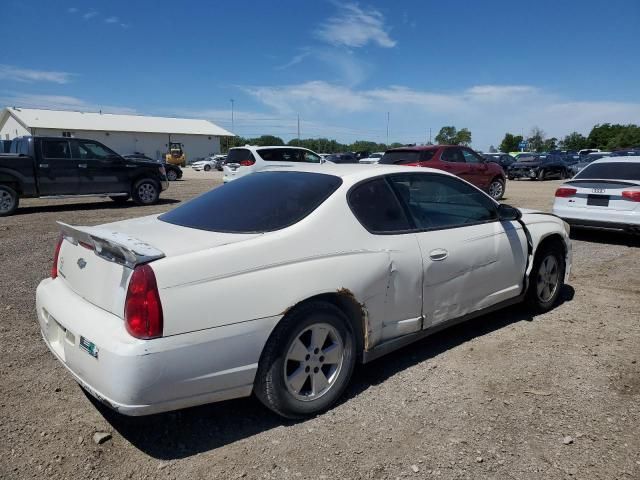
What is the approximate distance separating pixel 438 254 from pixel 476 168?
1170cm

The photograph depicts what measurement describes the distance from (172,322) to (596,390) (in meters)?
2.82

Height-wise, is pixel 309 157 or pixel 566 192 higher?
pixel 309 157

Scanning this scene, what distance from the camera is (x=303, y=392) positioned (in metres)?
3.01

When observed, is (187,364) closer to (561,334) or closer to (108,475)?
(108,475)

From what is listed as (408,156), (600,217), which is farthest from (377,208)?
(408,156)

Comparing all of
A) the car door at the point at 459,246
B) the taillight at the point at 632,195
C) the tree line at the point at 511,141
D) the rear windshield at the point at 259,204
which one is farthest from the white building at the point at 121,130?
the car door at the point at 459,246

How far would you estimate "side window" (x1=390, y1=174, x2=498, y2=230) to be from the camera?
3684 millimetres

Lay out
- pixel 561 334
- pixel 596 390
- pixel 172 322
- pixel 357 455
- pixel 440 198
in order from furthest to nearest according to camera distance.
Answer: pixel 561 334 → pixel 440 198 → pixel 596 390 → pixel 357 455 → pixel 172 322

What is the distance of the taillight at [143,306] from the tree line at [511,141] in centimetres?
7304

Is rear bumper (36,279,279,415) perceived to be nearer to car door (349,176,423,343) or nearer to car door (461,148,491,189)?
car door (349,176,423,343)

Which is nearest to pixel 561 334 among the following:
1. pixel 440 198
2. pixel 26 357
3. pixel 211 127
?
pixel 440 198

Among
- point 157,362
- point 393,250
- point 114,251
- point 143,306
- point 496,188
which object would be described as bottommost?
point 496,188

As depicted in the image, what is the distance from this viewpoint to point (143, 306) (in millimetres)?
2439

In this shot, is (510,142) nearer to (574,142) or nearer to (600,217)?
(574,142)
